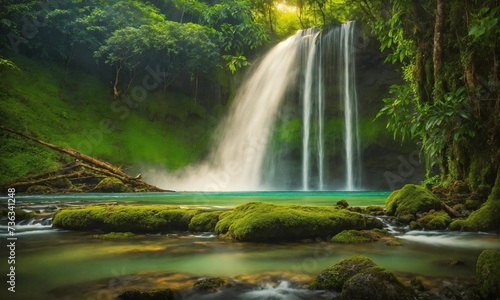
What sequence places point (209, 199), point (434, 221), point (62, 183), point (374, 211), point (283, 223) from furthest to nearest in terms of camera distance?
1. point (62, 183)
2. point (209, 199)
3. point (374, 211)
4. point (434, 221)
5. point (283, 223)

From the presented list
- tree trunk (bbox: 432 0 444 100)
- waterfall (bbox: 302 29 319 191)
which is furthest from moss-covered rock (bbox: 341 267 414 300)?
waterfall (bbox: 302 29 319 191)

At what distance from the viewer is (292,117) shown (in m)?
22.2

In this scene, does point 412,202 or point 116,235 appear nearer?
point 116,235

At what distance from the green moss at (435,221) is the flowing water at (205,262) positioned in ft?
1.09

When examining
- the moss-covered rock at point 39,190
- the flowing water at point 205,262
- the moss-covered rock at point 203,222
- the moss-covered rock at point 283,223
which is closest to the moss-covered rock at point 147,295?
the flowing water at point 205,262

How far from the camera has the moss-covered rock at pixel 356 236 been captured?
16.5 feet

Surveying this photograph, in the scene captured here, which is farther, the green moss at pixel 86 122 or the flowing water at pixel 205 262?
the green moss at pixel 86 122

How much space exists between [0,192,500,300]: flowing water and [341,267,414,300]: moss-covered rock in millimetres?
185

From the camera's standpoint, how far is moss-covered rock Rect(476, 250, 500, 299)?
2.77 metres

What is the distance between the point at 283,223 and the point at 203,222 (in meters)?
1.49

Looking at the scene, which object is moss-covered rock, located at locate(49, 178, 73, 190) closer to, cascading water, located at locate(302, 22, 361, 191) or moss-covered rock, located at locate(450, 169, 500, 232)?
cascading water, located at locate(302, 22, 361, 191)

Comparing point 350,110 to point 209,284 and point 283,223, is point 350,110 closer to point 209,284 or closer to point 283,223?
point 283,223

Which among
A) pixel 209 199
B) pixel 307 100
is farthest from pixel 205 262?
pixel 307 100

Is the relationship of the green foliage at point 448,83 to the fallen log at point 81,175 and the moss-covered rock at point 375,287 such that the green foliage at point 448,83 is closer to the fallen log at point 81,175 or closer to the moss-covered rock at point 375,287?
the moss-covered rock at point 375,287
